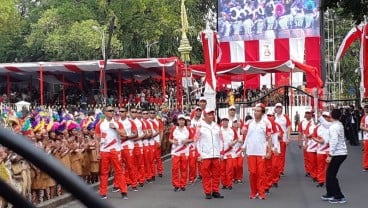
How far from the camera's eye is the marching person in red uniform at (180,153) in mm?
14914

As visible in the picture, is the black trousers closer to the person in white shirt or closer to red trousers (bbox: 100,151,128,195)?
the person in white shirt

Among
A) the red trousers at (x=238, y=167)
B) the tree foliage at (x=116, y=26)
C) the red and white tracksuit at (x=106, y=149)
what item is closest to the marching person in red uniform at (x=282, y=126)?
the red trousers at (x=238, y=167)

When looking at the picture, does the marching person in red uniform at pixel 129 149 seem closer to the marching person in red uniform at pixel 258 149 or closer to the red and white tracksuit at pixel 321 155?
the marching person in red uniform at pixel 258 149

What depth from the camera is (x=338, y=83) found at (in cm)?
4669

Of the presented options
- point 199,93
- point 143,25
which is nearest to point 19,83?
point 199,93

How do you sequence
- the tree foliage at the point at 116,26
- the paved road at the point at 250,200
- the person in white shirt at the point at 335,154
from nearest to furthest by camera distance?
the person in white shirt at the point at 335,154 < the paved road at the point at 250,200 < the tree foliage at the point at 116,26

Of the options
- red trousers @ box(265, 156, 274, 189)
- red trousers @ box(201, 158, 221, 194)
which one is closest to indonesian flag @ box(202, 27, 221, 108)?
red trousers @ box(265, 156, 274, 189)

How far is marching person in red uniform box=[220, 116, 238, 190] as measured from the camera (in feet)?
49.8

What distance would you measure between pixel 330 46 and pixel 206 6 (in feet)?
31.0

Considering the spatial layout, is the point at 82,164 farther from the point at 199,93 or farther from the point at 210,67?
the point at 199,93

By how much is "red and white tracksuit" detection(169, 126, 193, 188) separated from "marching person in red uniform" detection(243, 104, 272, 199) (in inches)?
72.8

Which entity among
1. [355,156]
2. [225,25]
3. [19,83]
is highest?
[225,25]

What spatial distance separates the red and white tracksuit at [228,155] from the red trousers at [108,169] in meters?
2.51

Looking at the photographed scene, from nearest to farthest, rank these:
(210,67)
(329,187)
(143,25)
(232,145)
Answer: (329,187), (232,145), (210,67), (143,25)
